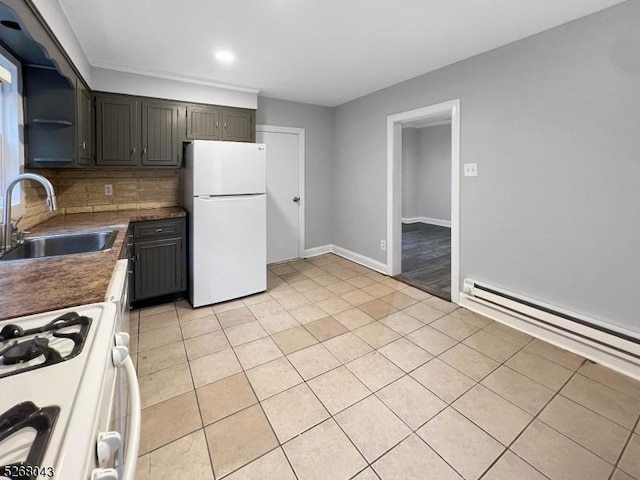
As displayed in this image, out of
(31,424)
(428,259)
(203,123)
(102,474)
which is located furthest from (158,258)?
(428,259)

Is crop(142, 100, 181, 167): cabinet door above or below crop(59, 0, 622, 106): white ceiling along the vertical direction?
below

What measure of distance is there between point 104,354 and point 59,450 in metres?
0.28

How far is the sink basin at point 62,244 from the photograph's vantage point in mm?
1820

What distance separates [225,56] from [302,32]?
836 millimetres

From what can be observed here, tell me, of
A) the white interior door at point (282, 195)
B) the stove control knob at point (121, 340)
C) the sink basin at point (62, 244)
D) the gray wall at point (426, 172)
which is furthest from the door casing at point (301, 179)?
the stove control knob at point (121, 340)

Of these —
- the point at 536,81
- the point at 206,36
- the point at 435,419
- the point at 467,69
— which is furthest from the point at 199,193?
the point at 536,81

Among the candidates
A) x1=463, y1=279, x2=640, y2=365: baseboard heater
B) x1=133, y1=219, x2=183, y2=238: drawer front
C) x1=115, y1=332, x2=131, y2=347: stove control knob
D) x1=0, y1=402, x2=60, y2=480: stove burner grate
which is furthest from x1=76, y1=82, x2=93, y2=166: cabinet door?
x1=463, y1=279, x2=640, y2=365: baseboard heater

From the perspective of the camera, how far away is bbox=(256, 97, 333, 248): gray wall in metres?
4.37

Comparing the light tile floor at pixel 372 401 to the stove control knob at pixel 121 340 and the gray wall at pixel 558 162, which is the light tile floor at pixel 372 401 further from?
the stove control knob at pixel 121 340

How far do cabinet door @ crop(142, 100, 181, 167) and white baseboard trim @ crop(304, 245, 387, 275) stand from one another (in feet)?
7.63

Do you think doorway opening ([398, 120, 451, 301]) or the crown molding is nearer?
the crown molding

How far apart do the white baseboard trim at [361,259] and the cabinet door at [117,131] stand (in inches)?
116

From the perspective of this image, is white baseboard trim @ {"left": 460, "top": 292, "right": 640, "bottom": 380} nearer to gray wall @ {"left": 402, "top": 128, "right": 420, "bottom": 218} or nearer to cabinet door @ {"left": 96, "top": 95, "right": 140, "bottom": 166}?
cabinet door @ {"left": 96, "top": 95, "right": 140, "bottom": 166}

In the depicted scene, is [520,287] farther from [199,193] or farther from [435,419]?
[199,193]
